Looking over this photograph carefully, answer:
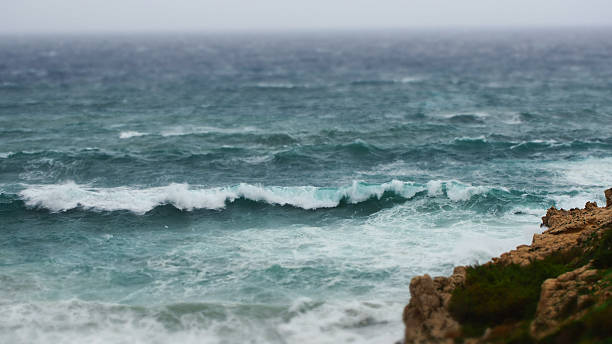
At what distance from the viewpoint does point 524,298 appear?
18938 millimetres

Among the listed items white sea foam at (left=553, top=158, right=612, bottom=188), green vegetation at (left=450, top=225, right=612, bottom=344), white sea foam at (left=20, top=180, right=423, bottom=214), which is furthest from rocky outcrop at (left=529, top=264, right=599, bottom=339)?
white sea foam at (left=553, top=158, right=612, bottom=188)

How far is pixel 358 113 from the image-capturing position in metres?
64.2

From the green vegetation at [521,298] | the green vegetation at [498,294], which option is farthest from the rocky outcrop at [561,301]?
the green vegetation at [498,294]

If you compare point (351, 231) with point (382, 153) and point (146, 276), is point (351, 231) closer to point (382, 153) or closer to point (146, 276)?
point (146, 276)

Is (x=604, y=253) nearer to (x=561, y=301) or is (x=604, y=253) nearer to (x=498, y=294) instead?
(x=561, y=301)

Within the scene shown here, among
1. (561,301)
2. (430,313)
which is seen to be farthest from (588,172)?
(430,313)

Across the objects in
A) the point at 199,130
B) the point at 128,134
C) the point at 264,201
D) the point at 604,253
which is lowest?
the point at 264,201

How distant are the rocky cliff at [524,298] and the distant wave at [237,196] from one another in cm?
1397

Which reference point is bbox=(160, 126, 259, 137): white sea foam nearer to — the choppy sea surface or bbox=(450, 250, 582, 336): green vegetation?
the choppy sea surface

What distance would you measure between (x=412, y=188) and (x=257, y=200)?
10.6 meters

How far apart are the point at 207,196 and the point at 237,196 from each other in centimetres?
202

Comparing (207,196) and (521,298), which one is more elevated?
(521,298)

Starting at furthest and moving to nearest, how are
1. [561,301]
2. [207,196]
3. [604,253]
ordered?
[207,196] → [604,253] → [561,301]

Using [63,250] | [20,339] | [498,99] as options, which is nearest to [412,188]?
[63,250]
